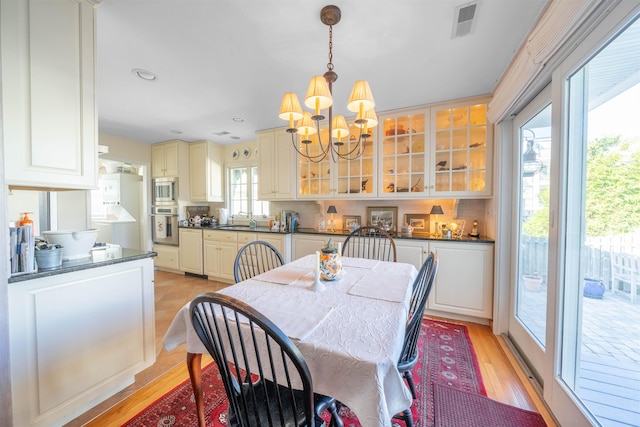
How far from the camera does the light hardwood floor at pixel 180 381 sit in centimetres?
147

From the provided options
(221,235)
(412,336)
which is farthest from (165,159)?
(412,336)

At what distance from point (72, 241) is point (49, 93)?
2.80 feet

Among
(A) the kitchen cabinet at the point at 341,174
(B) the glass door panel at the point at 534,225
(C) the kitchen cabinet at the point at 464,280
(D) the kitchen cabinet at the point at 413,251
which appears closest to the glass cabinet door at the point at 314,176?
(A) the kitchen cabinet at the point at 341,174

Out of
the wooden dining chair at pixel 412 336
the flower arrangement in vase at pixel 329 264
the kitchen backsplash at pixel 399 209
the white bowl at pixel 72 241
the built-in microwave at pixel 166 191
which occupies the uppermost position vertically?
the built-in microwave at pixel 166 191

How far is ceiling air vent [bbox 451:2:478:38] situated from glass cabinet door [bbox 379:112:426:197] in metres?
1.27

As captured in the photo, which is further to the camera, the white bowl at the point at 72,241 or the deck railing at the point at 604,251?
the white bowl at the point at 72,241

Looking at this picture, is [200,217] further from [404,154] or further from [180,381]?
[404,154]

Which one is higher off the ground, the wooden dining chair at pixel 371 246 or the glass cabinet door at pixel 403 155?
the glass cabinet door at pixel 403 155

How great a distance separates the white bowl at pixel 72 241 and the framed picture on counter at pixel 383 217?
2.87 metres

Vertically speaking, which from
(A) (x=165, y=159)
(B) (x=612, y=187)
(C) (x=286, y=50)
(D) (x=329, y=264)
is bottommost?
(D) (x=329, y=264)

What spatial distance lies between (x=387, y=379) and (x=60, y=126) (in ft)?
6.71

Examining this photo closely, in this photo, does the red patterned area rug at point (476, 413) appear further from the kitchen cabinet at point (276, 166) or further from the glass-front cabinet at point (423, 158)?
the kitchen cabinet at point (276, 166)

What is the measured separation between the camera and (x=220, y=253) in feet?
13.0

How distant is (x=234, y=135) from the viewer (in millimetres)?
4059
